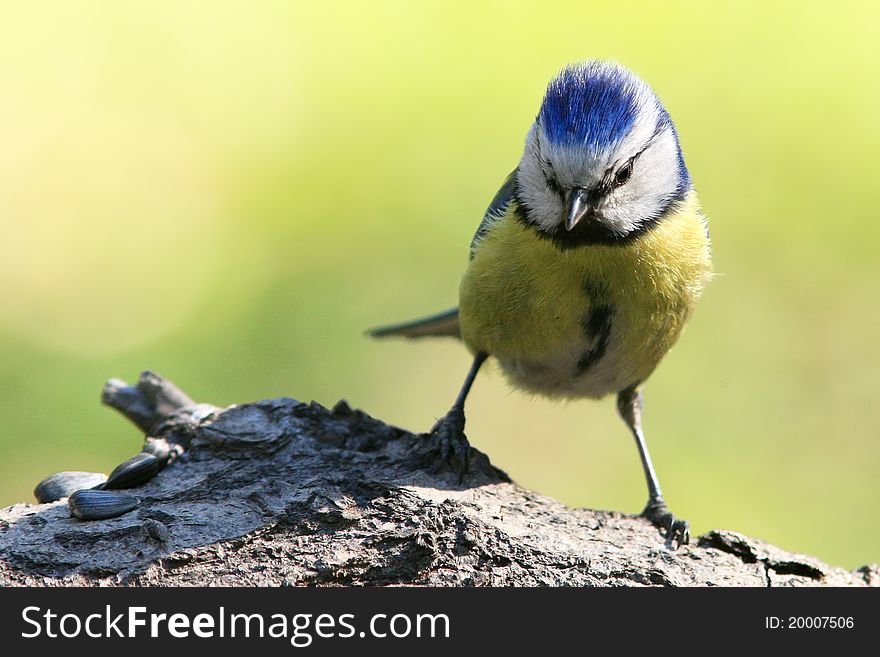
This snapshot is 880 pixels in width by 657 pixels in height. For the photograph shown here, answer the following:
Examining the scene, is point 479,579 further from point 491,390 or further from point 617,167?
point 491,390

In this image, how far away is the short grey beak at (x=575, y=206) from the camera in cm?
297

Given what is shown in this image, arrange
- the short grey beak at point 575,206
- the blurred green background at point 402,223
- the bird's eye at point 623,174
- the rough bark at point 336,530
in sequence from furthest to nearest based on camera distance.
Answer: the blurred green background at point 402,223, the bird's eye at point 623,174, the short grey beak at point 575,206, the rough bark at point 336,530

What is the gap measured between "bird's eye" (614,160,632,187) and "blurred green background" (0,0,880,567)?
5.90ft

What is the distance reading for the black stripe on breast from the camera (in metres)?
3.21

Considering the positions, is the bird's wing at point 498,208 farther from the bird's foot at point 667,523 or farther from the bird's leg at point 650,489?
the bird's foot at point 667,523

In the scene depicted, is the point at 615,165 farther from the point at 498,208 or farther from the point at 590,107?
the point at 498,208

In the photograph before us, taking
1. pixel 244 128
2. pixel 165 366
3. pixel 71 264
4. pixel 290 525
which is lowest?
pixel 290 525

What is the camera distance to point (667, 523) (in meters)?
3.25

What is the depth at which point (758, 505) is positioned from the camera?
4.84 m

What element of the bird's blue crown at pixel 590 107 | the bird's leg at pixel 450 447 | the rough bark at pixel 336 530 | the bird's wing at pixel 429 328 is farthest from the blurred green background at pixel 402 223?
the bird's blue crown at pixel 590 107

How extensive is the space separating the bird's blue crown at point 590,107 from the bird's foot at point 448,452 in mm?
900
